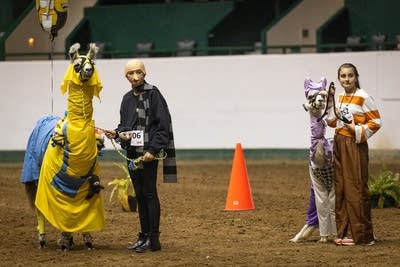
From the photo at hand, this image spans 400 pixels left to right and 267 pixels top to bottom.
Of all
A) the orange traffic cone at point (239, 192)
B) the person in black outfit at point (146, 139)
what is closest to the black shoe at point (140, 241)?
the person in black outfit at point (146, 139)

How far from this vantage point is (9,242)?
1103cm

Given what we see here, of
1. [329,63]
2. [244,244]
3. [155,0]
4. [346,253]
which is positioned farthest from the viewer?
[155,0]

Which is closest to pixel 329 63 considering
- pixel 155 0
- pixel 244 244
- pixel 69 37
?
pixel 69 37

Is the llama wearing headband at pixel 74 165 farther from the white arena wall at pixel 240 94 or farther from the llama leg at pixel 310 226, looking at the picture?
the white arena wall at pixel 240 94

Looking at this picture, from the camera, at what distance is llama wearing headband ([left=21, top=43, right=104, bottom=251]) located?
10109 millimetres

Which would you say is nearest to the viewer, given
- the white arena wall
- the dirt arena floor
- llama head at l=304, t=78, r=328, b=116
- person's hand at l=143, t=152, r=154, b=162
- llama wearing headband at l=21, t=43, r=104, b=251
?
the dirt arena floor

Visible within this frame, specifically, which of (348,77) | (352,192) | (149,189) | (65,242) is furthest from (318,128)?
(65,242)

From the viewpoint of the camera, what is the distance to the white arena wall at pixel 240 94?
19078 millimetres

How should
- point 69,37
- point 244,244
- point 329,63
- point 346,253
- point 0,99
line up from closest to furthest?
point 346,253, point 244,244, point 329,63, point 0,99, point 69,37

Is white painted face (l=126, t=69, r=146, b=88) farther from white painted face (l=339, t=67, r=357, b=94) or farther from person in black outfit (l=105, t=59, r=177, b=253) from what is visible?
white painted face (l=339, t=67, r=357, b=94)

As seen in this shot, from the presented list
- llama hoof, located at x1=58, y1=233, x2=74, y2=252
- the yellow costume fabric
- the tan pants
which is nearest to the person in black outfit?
the yellow costume fabric

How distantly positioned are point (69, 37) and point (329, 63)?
5.59m

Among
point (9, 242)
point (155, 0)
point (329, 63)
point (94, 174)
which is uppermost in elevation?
point (155, 0)

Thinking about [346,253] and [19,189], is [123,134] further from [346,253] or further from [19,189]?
[19,189]
